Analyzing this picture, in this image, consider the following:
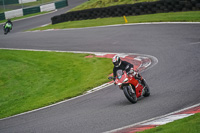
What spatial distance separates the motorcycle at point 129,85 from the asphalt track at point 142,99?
0.81ft

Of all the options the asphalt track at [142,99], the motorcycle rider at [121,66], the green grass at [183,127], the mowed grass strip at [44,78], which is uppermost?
the motorcycle rider at [121,66]

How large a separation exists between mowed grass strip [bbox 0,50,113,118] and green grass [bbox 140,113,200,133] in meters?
6.09

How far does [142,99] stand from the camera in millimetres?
10516

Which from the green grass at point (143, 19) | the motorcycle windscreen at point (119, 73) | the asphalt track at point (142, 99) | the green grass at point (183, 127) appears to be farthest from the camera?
the green grass at point (143, 19)

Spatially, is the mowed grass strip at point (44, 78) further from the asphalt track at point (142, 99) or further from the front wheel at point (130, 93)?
the front wheel at point (130, 93)

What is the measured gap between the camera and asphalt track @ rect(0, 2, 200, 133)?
8.79m

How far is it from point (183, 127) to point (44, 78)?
35.3 feet

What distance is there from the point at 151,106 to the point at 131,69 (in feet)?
4.52

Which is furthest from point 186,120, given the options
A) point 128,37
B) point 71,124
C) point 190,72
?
point 128,37

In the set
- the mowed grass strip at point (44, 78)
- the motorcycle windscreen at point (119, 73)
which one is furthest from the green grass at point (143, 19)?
the motorcycle windscreen at point (119, 73)

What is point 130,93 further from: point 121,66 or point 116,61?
point 116,61

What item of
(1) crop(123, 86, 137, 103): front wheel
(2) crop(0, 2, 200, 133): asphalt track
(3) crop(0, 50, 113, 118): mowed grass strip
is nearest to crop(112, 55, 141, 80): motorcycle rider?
(1) crop(123, 86, 137, 103): front wheel

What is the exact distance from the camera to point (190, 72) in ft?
40.3

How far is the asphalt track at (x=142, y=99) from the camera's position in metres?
8.79
